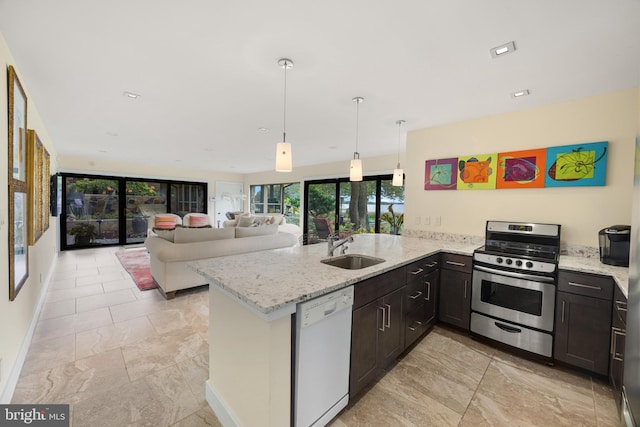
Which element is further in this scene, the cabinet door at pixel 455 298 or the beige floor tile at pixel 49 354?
the cabinet door at pixel 455 298

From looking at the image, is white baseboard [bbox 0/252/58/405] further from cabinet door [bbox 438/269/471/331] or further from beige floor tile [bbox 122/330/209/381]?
cabinet door [bbox 438/269/471/331]

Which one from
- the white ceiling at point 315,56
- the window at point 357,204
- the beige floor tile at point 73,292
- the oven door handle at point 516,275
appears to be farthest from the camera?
the window at point 357,204

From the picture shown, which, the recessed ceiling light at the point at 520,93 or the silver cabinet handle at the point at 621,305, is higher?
the recessed ceiling light at the point at 520,93

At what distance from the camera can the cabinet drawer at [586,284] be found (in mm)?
1963

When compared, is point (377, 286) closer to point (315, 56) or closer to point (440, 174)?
point (315, 56)

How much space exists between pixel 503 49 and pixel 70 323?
4732 millimetres

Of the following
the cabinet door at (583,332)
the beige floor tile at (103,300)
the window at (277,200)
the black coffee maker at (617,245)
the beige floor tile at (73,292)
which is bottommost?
the beige floor tile at (103,300)

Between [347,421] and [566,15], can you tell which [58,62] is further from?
[566,15]

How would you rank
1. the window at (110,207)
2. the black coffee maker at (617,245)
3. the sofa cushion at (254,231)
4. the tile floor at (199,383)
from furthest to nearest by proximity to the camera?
the window at (110,207) < the sofa cushion at (254,231) < the black coffee maker at (617,245) < the tile floor at (199,383)

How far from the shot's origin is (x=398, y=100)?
2703 millimetres

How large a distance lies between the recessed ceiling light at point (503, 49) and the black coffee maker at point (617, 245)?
1.71m

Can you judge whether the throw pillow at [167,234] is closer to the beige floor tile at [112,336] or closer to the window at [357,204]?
the beige floor tile at [112,336]

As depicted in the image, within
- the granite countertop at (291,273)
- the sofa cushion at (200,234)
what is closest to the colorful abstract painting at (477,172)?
the granite countertop at (291,273)

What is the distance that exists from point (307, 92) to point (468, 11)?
147 cm
